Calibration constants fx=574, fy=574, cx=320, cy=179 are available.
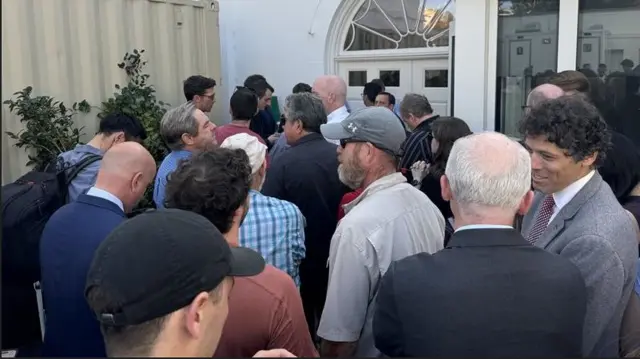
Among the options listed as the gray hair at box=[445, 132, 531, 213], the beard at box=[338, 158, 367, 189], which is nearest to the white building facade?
the beard at box=[338, 158, 367, 189]

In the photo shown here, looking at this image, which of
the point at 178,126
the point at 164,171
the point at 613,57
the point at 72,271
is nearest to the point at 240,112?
the point at 178,126

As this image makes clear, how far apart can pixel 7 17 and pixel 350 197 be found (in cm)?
315

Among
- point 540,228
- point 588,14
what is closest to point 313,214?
point 540,228

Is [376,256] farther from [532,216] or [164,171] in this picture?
[164,171]

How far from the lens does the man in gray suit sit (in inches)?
72.6

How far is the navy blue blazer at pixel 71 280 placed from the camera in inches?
84.7

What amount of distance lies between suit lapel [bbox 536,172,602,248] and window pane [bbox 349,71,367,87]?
5786 millimetres

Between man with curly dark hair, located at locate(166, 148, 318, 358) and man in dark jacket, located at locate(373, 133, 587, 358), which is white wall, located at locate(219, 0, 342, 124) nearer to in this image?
man with curly dark hair, located at locate(166, 148, 318, 358)

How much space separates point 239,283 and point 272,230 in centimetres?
67

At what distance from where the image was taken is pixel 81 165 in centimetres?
306

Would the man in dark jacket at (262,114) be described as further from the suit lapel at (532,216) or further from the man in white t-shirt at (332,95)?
the suit lapel at (532,216)

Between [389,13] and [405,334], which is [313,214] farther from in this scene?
[389,13]

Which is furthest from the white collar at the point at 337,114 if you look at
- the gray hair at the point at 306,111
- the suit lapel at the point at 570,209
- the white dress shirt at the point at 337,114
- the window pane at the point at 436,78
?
the suit lapel at the point at 570,209

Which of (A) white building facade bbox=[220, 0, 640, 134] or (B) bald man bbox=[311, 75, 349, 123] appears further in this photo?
(A) white building facade bbox=[220, 0, 640, 134]
